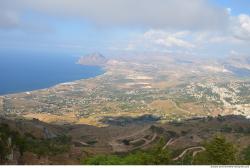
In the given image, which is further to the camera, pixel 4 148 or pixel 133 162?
pixel 4 148

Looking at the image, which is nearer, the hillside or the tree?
the tree

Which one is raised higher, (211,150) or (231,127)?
(211,150)

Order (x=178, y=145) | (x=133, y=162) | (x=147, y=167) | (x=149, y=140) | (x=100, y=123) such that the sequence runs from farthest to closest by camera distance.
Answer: (x=100, y=123), (x=149, y=140), (x=178, y=145), (x=133, y=162), (x=147, y=167)

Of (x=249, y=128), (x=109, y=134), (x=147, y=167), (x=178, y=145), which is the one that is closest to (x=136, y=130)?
(x=109, y=134)

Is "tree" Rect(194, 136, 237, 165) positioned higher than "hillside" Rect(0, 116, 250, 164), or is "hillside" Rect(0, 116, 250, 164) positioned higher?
"tree" Rect(194, 136, 237, 165)

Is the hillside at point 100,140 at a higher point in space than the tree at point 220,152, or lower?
lower

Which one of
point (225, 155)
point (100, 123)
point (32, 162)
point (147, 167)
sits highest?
point (147, 167)

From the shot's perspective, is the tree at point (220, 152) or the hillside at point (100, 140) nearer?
the tree at point (220, 152)

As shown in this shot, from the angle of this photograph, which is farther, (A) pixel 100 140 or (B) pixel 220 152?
(A) pixel 100 140

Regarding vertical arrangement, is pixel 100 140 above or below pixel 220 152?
below

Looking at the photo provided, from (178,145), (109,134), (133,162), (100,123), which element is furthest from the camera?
(100,123)

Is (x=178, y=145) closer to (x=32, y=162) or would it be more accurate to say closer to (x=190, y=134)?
(x=190, y=134)
